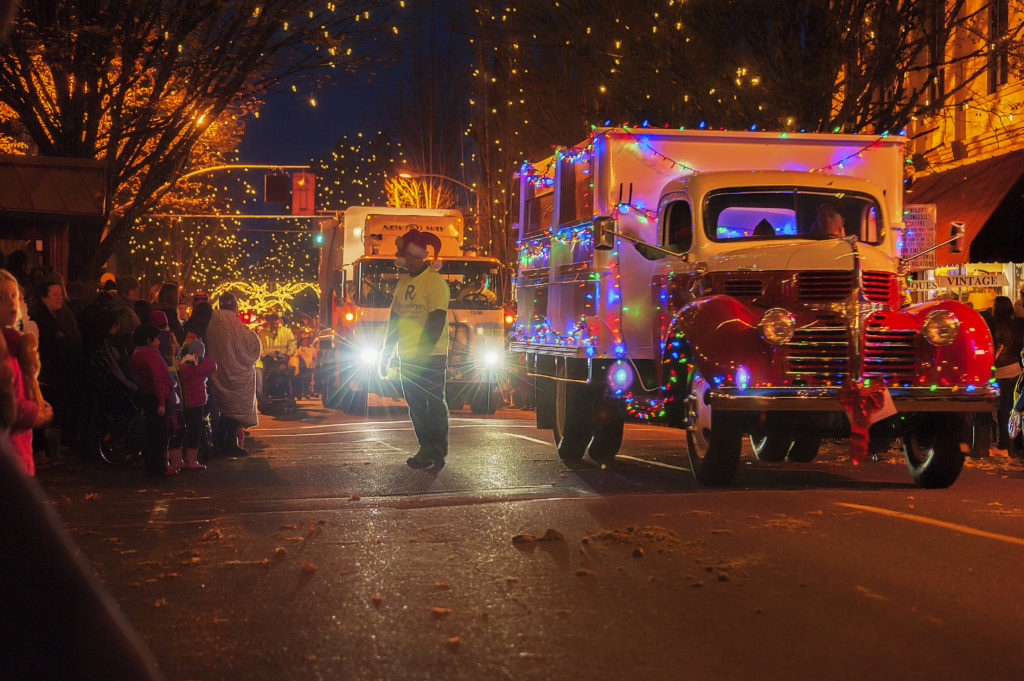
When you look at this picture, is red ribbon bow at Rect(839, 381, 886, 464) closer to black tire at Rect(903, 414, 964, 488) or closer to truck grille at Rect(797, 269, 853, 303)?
black tire at Rect(903, 414, 964, 488)

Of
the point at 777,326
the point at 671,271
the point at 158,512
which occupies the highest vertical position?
the point at 671,271

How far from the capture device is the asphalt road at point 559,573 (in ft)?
16.1

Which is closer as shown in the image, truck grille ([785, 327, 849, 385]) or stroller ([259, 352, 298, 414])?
truck grille ([785, 327, 849, 385])

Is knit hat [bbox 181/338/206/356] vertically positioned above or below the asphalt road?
above

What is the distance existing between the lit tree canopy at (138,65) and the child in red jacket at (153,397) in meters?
7.35

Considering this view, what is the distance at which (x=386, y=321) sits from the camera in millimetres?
22219

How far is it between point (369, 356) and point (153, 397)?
35.4 ft

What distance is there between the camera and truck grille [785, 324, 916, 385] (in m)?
9.63

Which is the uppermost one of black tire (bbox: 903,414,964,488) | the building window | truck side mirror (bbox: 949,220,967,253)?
the building window

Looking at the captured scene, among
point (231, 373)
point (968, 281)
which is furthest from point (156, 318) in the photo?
point (968, 281)

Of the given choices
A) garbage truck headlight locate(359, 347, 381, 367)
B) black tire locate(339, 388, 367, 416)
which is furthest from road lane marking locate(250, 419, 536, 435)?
black tire locate(339, 388, 367, 416)

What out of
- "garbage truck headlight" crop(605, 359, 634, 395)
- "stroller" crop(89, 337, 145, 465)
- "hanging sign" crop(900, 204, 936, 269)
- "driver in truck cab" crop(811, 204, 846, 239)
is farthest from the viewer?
"stroller" crop(89, 337, 145, 465)

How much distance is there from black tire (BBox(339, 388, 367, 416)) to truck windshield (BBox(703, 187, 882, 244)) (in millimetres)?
12208

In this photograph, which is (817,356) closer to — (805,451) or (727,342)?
(727,342)
